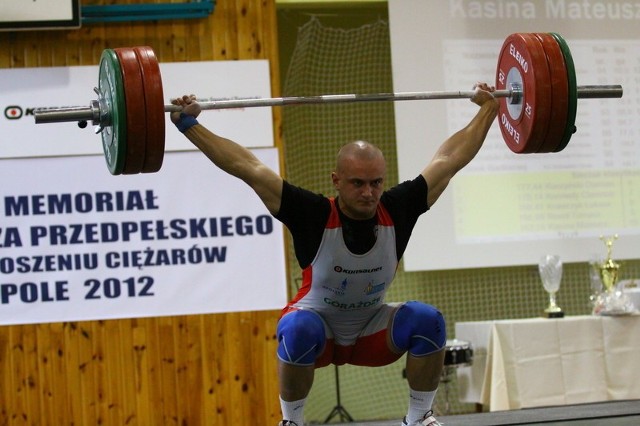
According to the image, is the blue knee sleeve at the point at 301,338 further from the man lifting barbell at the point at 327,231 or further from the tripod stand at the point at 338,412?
the tripod stand at the point at 338,412

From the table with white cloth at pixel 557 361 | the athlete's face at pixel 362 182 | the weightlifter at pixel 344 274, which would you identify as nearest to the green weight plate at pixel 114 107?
the weightlifter at pixel 344 274

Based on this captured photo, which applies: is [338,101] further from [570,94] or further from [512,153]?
[512,153]

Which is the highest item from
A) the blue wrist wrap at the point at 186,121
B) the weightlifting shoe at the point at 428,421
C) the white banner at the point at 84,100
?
the white banner at the point at 84,100

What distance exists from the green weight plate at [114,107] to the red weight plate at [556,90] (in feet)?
4.89

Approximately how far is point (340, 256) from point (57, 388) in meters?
2.60

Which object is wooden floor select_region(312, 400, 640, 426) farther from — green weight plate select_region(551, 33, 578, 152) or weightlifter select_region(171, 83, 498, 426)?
green weight plate select_region(551, 33, 578, 152)

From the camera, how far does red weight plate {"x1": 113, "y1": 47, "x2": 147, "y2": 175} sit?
3.12m

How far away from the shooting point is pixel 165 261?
5.15 meters

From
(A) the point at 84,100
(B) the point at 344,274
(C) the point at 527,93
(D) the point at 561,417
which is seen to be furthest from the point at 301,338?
(A) the point at 84,100

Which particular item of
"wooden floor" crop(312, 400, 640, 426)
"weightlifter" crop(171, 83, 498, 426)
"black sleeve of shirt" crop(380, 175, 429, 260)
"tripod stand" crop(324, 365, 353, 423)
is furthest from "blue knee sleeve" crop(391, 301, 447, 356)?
"tripod stand" crop(324, 365, 353, 423)

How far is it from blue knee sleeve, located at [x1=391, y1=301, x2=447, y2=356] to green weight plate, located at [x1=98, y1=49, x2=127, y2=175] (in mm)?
1069

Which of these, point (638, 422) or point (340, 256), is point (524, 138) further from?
point (638, 422)

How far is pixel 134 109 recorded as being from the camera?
3.12 meters

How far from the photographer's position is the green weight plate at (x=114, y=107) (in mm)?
3109
